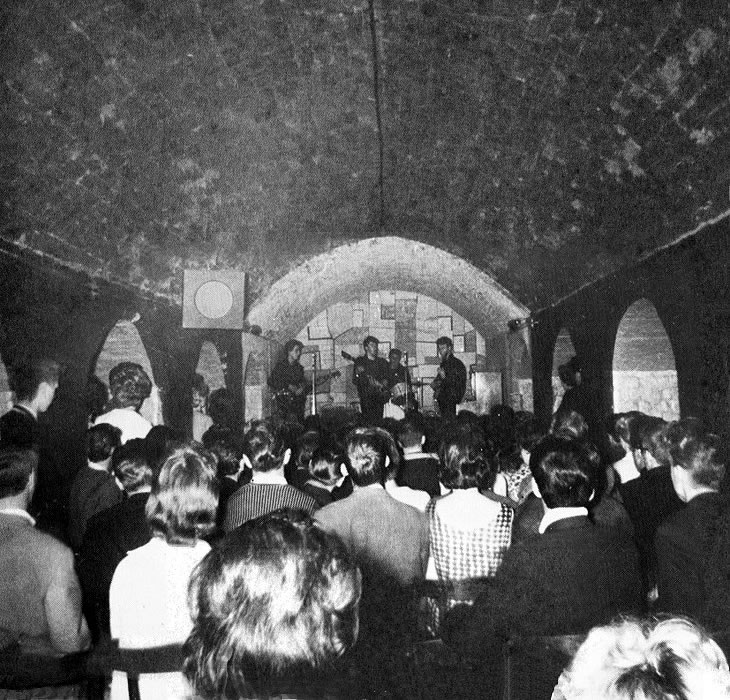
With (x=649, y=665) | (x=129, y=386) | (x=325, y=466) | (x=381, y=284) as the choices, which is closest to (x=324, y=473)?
(x=325, y=466)

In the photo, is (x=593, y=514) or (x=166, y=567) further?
(x=593, y=514)

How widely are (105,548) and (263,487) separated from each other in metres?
0.85

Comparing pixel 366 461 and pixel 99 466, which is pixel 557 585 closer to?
pixel 366 461

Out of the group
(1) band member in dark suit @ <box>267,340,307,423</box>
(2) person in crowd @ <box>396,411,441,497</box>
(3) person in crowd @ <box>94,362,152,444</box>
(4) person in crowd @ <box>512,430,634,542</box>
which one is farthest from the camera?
(1) band member in dark suit @ <box>267,340,307,423</box>

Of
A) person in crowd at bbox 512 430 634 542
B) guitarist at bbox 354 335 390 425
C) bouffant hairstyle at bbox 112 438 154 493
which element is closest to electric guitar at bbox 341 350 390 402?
guitarist at bbox 354 335 390 425

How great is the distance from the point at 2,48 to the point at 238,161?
119 inches

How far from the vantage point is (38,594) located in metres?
2.46

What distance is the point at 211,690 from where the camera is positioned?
1424 millimetres

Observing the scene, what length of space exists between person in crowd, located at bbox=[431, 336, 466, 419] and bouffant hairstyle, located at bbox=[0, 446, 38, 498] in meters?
11.3

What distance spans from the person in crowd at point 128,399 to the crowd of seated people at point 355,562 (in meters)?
0.75

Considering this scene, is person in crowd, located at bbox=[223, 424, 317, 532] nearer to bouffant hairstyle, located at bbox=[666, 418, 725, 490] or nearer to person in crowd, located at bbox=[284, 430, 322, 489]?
person in crowd, located at bbox=[284, 430, 322, 489]

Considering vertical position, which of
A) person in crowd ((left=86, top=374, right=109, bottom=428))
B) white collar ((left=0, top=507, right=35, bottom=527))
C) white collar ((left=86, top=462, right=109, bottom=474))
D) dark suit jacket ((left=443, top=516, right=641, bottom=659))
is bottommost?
dark suit jacket ((left=443, top=516, right=641, bottom=659))

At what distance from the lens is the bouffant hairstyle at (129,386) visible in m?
5.01

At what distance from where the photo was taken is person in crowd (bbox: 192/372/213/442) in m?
10.7
